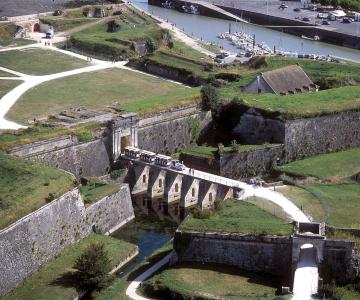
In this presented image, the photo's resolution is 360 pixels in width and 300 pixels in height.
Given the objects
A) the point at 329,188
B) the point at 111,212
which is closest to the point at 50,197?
the point at 111,212

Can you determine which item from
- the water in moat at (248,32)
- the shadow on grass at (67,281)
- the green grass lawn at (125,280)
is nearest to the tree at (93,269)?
the shadow on grass at (67,281)

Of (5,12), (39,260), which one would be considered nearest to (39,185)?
(39,260)

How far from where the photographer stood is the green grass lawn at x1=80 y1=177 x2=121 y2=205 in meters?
34.5

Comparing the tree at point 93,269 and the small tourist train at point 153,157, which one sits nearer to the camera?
the tree at point 93,269

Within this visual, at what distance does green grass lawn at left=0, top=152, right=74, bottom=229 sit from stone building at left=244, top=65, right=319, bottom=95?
58.4ft

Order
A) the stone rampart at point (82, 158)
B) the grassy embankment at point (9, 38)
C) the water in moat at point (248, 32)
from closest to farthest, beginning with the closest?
1. the stone rampart at point (82, 158)
2. the grassy embankment at point (9, 38)
3. the water in moat at point (248, 32)

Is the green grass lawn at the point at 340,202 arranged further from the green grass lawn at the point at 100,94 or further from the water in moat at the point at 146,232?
the green grass lawn at the point at 100,94

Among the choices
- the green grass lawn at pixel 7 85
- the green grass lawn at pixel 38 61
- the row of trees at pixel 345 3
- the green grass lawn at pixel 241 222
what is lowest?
the green grass lawn at pixel 241 222

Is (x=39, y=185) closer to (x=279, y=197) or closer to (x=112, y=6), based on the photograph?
(x=279, y=197)

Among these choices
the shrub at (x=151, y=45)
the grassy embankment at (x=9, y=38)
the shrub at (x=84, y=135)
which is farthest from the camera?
the grassy embankment at (x=9, y=38)

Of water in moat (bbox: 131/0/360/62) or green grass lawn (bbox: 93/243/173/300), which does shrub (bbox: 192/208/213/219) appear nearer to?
green grass lawn (bbox: 93/243/173/300)

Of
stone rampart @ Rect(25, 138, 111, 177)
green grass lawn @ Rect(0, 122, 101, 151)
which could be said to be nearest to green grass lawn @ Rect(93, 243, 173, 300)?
stone rampart @ Rect(25, 138, 111, 177)

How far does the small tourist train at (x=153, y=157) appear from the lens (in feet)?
130

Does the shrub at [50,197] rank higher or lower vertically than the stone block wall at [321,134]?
higher
